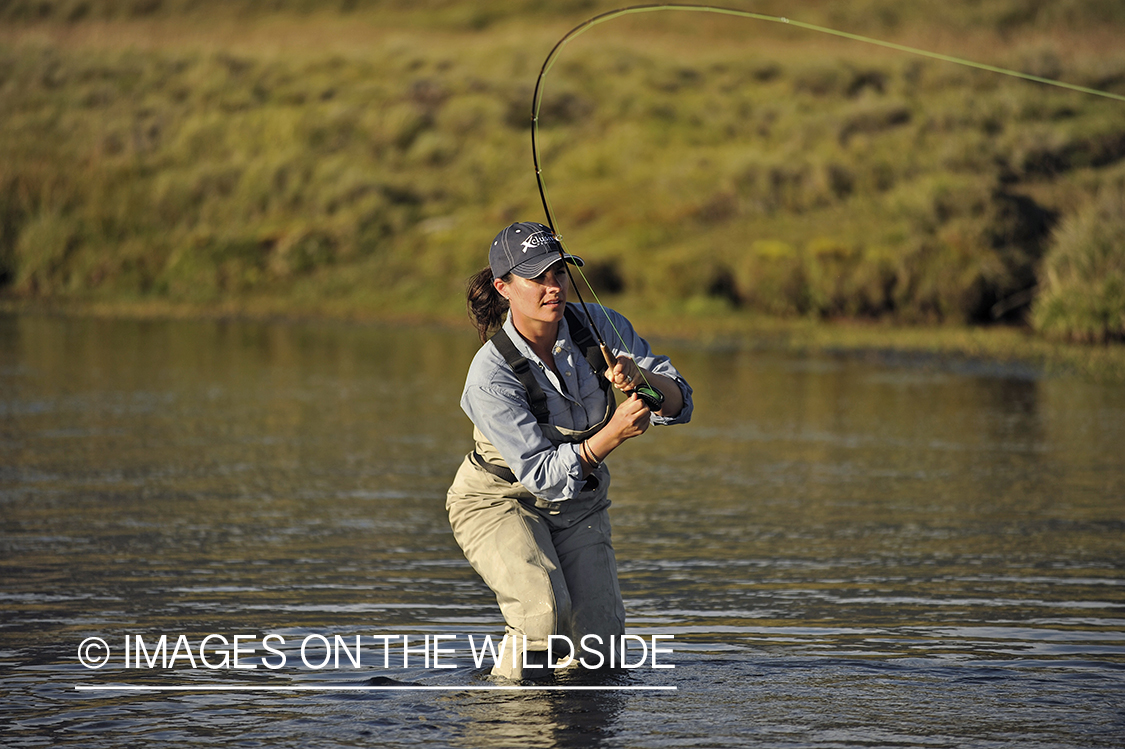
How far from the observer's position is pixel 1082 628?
6297 mm

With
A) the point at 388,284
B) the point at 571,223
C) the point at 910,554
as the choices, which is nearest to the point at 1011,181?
the point at 571,223

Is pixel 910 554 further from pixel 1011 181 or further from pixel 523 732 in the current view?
pixel 1011 181

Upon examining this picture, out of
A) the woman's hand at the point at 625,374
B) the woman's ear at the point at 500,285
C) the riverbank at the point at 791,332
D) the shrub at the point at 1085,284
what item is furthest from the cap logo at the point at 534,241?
the shrub at the point at 1085,284

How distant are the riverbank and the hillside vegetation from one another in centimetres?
38

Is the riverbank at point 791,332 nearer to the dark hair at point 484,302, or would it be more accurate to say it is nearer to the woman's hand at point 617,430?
the dark hair at point 484,302

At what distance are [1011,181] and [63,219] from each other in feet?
58.9

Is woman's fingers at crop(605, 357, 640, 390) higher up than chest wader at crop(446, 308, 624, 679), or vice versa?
woman's fingers at crop(605, 357, 640, 390)

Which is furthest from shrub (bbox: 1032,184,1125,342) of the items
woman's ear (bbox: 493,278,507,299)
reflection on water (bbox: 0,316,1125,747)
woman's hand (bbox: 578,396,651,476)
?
woman's hand (bbox: 578,396,651,476)

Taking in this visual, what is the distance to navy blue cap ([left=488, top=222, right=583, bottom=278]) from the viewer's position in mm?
4945

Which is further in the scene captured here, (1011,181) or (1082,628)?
(1011,181)

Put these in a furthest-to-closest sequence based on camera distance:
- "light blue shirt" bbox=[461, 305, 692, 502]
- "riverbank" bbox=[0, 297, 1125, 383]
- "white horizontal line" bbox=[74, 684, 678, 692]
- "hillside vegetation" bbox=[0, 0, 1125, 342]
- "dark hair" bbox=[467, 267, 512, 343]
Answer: "hillside vegetation" bbox=[0, 0, 1125, 342] → "riverbank" bbox=[0, 297, 1125, 383] → "white horizontal line" bbox=[74, 684, 678, 692] → "dark hair" bbox=[467, 267, 512, 343] → "light blue shirt" bbox=[461, 305, 692, 502]

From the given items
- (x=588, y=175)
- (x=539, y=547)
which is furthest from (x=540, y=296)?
(x=588, y=175)

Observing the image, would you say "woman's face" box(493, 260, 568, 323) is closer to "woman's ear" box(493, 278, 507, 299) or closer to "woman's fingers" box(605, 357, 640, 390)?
"woman's ear" box(493, 278, 507, 299)

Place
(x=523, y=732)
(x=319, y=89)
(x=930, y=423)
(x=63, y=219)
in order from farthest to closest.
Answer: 1. (x=319, y=89)
2. (x=63, y=219)
3. (x=930, y=423)
4. (x=523, y=732)
